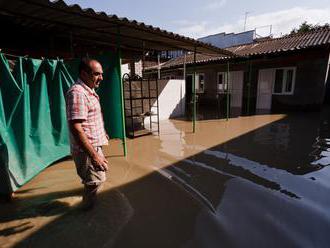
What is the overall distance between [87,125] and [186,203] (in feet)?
5.53

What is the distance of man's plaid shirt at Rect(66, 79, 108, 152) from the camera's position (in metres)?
2.23

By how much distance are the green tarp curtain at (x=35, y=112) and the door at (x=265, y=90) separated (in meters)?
9.64

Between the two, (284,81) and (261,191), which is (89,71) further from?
(284,81)

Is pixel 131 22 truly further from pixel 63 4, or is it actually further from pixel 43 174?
pixel 43 174

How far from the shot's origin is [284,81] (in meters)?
11.7

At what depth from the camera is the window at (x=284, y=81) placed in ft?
37.4

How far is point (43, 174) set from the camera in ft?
13.1

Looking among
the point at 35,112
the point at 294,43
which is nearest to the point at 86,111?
the point at 35,112

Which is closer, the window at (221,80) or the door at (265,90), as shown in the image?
the door at (265,90)

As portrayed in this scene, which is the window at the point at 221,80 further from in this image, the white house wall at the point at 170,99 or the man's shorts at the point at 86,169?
the man's shorts at the point at 86,169

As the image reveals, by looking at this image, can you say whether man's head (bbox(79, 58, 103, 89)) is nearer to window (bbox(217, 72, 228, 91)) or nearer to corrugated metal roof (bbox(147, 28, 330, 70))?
corrugated metal roof (bbox(147, 28, 330, 70))

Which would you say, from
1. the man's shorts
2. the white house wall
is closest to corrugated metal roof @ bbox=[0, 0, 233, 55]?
the man's shorts

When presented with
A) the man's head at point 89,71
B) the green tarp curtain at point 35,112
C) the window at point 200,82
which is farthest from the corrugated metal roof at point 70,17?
the window at point 200,82

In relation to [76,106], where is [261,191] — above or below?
below
